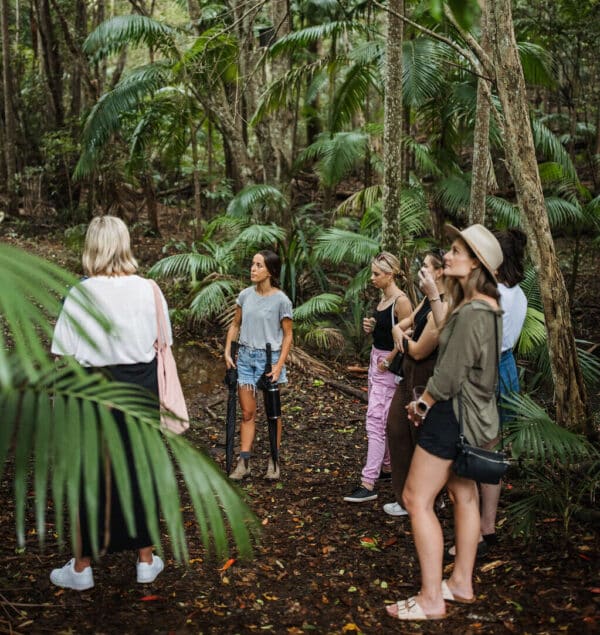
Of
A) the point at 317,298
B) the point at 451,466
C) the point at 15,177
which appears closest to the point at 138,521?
the point at 451,466

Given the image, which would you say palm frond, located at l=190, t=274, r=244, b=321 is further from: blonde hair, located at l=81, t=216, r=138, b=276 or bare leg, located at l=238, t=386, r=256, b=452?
blonde hair, located at l=81, t=216, r=138, b=276

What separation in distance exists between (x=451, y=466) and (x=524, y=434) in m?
0.81

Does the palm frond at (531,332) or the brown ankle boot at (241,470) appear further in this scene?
the palm frond at (531,332)

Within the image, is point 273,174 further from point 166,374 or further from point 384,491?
point 166,374

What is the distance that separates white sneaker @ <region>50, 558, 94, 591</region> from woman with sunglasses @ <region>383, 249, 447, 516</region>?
185 cm

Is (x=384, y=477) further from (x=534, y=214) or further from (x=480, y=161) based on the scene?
(x=480, y=161)

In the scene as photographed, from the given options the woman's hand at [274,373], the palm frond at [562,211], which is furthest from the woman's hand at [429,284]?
the palm frond at [562,211]

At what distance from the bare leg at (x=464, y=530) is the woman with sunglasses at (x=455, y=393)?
0.16 meters

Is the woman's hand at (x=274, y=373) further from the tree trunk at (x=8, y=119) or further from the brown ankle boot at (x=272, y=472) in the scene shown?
the tree trunk at (x=8, y=119)

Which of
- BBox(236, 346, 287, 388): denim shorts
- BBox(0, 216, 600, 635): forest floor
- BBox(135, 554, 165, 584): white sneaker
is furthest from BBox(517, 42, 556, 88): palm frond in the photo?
BBox(135, 554, 165, 584): white sneaker

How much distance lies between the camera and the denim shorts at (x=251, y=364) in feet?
16.9

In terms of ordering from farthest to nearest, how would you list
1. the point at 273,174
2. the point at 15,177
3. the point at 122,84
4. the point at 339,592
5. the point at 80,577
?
1. the point at 15,177
2. the point at 273,174
3. the point at 122,84
4. the point at 339,592
5. the point at 80,577

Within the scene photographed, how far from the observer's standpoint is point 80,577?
3336 mm

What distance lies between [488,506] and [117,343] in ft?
7.51
